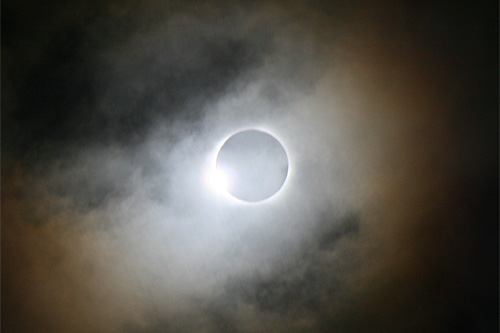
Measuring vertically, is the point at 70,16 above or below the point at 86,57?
above

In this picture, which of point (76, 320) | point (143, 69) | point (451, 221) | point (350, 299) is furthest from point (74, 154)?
point (451, 221)

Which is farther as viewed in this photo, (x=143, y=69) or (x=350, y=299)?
(x=350, y=299)

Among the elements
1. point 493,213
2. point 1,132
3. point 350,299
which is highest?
point 1,132

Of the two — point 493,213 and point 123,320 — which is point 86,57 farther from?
point 493,213

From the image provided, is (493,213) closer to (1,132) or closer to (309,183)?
(309,183)

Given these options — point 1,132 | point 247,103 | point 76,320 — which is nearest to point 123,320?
point 76,320

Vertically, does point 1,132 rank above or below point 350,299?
above
